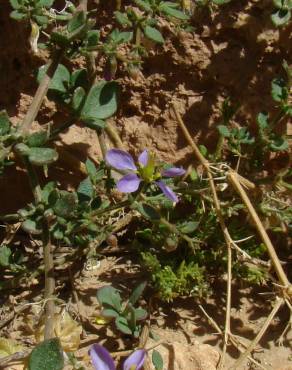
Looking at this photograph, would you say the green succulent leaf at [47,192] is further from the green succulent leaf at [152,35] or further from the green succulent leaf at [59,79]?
the green succulent leaf at [152,35]

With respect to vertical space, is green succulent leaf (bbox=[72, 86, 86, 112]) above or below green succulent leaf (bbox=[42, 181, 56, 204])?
above

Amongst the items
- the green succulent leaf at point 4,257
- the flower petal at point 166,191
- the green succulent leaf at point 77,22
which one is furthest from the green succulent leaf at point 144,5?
the green succulent leaf at point 4,257

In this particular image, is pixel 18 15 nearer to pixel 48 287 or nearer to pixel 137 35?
pixel 137 35

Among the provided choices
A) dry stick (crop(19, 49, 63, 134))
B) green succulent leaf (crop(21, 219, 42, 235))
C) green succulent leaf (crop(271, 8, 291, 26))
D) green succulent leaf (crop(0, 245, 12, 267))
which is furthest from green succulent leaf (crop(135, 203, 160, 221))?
green succulent leaf (crop(271, 8, 291, 26))

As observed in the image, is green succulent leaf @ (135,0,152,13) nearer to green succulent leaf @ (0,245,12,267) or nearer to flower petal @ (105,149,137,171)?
flower petal @ (105,149,137,171)

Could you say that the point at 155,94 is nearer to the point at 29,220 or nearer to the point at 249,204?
the point at 249,204

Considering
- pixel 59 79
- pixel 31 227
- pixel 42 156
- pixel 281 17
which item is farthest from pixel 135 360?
pixel 281 17
